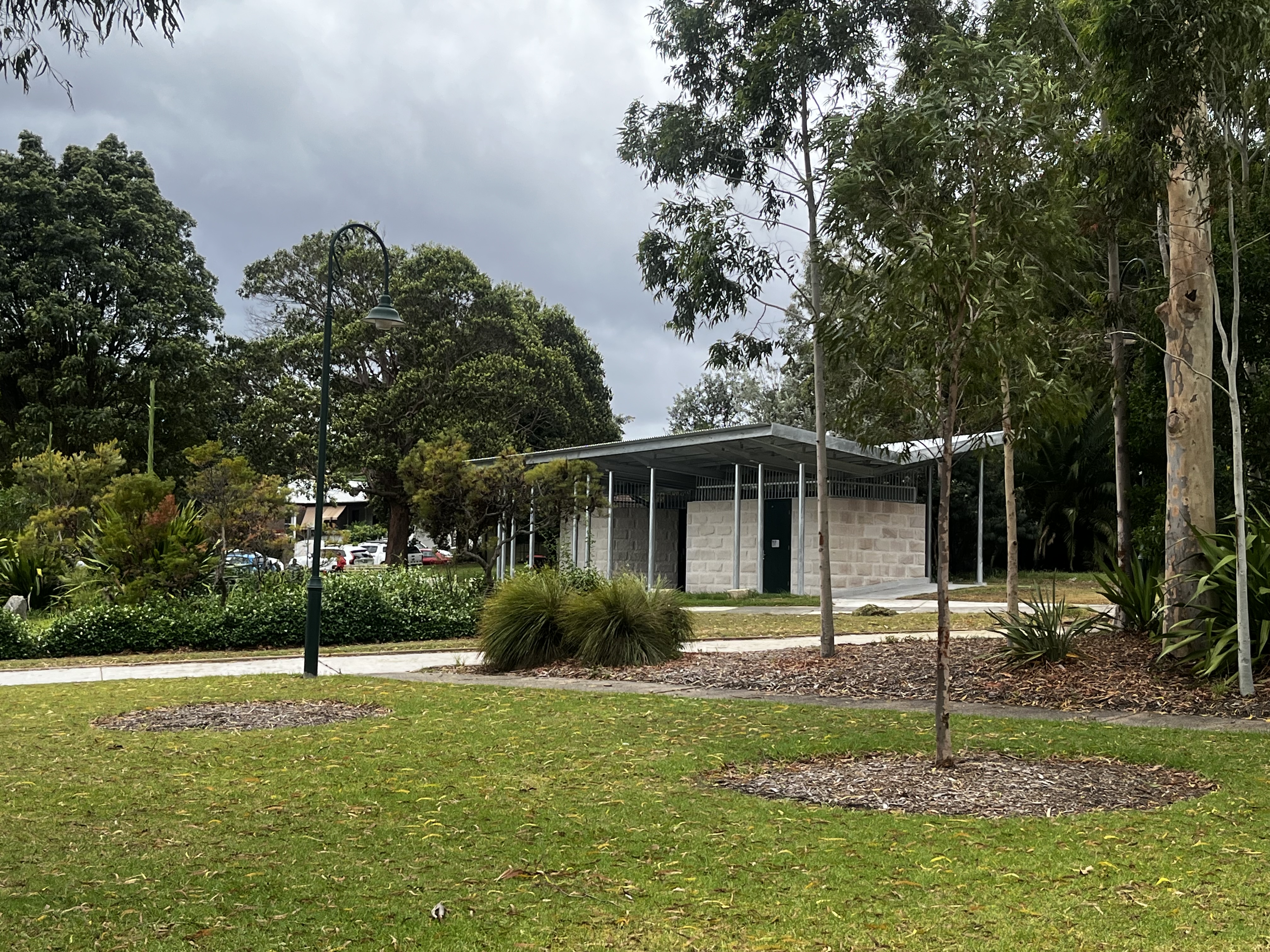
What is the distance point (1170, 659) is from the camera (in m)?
10.3

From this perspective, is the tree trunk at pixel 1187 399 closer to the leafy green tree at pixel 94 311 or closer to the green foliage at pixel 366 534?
the leafy green tree at pixel 94 311

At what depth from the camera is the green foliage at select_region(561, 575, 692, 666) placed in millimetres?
12836

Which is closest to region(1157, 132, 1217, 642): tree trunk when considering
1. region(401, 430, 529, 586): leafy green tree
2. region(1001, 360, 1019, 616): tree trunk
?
region(1001, 360, 1019, 616): tree trunk

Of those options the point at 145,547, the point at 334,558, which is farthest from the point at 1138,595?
the point at 334,558

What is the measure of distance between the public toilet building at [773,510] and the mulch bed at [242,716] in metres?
16.0

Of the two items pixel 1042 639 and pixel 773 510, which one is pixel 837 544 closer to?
pixel 773 510

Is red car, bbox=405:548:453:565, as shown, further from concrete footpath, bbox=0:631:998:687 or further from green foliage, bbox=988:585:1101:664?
green foliage, bbox=988:585:1101:664

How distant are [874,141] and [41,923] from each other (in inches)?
248

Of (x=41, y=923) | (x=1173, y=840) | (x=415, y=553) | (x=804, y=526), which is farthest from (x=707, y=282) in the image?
(x=415, y=553)

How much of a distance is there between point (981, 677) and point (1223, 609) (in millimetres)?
2253

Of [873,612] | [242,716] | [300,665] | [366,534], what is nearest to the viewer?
[242,716]

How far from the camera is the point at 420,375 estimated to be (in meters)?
35.0

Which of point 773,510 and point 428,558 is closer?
point 773,510

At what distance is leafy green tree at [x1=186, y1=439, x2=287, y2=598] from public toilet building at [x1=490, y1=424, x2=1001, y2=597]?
9031 mm
